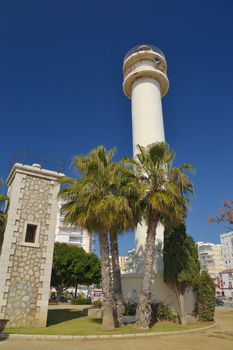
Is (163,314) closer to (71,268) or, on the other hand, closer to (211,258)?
(71,268)

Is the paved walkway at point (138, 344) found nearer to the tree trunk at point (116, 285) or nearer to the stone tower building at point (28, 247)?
the tree trunk at point (116, 285)

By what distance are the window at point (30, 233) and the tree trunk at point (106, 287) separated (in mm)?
3963

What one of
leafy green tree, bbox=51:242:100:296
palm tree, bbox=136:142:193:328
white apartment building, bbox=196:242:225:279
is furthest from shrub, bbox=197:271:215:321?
white apartment building, bbox=196:242:225:279

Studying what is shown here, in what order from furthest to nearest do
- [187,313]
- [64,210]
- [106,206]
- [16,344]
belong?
[187,313] → [64,210] → [106,206] → [16,344]

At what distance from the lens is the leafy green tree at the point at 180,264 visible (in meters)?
18.0

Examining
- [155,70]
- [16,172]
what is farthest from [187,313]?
[155,70]

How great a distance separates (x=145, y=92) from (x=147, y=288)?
64.1ft

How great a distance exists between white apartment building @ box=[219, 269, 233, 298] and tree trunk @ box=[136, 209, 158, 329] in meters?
83.1

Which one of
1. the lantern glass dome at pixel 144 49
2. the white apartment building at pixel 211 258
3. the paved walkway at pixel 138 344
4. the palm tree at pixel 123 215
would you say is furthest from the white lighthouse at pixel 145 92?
the white apartment building at pixel 211 258

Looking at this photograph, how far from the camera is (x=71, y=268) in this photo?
143 feet

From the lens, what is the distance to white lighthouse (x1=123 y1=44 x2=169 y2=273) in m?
25.8

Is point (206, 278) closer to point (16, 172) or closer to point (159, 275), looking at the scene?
point (159, 275)

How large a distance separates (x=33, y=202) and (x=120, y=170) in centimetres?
553

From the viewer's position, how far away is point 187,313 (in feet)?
62.6
